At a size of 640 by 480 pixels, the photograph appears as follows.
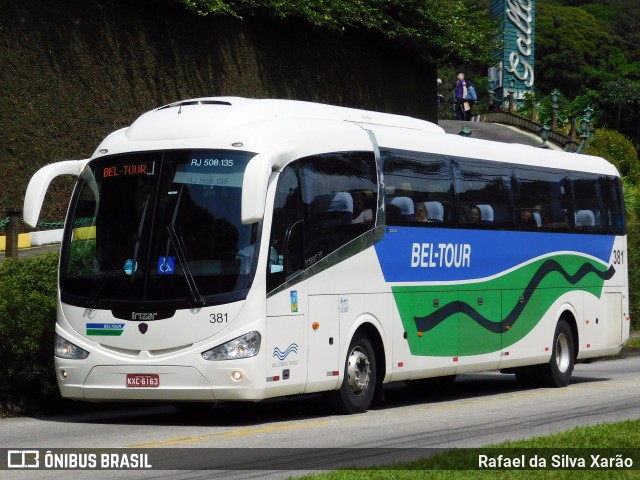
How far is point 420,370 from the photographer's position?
53.7 ft

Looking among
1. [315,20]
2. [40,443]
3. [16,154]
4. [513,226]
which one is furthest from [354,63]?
[40,443]

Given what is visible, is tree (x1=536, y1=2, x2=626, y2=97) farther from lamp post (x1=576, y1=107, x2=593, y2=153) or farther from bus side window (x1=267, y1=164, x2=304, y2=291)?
bus side window (x1=267, y1=164, x2=304, y2=291)

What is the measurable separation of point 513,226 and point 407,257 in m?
3.01

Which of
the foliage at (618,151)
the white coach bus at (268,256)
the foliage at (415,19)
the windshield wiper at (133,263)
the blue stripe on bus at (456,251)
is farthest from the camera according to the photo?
the foliage at (618,151)

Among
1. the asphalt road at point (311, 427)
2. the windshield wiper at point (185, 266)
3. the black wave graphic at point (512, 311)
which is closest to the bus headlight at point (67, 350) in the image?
the asphalt road at point (311, 427)

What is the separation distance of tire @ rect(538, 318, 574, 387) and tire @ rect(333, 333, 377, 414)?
5.14m

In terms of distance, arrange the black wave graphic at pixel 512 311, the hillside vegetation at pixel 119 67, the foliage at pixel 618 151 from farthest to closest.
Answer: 1. the foliage at pixel 618 151
2. the hillside vegetation at pixel 119 67
3. the black wave graphic at pixel 512 311

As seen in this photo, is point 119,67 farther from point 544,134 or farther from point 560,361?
point 544,134

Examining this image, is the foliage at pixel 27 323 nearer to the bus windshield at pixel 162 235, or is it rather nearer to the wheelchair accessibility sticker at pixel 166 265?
the bus windshield at pixel 162 235

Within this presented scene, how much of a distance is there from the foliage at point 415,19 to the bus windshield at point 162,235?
1485 centimetres

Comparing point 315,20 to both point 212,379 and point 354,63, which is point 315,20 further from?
point 212,379

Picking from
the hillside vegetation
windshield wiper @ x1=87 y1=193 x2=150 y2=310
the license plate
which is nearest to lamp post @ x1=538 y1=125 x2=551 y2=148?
the hillside vegetation

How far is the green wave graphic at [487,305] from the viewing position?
53.8ft

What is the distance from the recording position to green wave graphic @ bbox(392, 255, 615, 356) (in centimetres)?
1641
